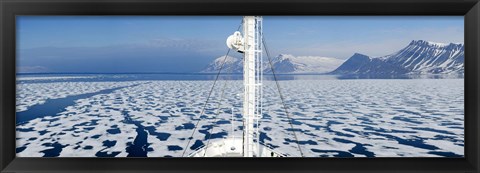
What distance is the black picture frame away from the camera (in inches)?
31.9

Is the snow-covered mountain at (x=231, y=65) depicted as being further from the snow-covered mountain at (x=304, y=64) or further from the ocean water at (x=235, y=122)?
the snow-covered mountain at (x=304, y=64)

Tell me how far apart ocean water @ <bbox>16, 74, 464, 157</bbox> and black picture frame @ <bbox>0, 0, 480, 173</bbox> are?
0.11 m

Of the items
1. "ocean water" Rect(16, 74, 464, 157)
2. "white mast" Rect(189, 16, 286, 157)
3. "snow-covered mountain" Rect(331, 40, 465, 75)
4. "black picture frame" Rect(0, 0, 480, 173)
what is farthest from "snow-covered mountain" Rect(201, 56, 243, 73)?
"snow-covered mountain" Rect(331, 40, 465, 75)

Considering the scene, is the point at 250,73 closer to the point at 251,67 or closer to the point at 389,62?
the point at 251,67

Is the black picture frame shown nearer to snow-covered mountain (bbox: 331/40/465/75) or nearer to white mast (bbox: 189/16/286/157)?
white mast (bbox: 189/16/286/157)

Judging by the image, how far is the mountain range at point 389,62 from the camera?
445 inches

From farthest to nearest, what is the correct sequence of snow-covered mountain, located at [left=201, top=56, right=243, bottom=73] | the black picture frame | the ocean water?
the ocean water, snow-covered mountain, located at [left=201, top=56, right=243, bottom=73], the black picture frame

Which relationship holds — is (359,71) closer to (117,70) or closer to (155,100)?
(155,100)

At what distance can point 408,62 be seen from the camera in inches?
552

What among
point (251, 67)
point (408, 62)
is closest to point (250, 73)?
point (251, 67)

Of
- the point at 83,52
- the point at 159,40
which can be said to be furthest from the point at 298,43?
the point at 83,52

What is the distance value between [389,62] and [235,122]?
11.4 meters

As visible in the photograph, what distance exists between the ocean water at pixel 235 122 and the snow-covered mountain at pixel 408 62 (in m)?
1.09

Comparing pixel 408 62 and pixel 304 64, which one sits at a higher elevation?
pixel 408 62
